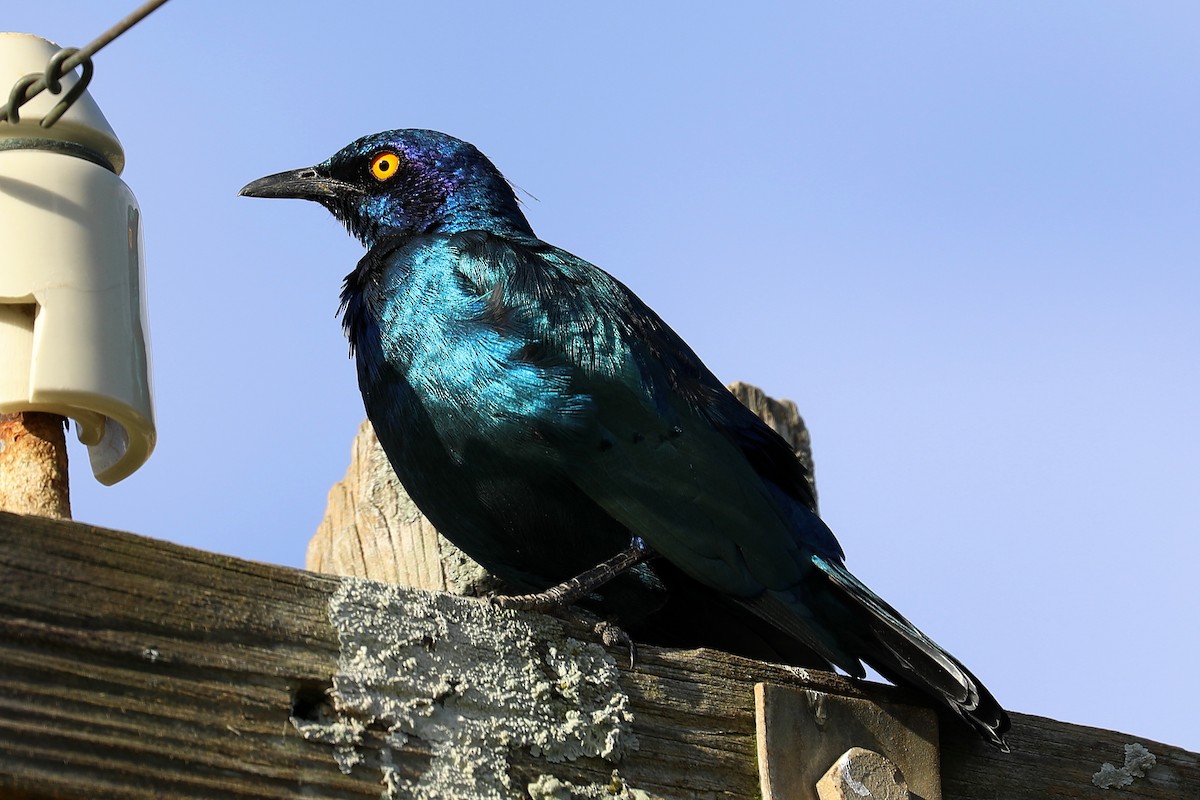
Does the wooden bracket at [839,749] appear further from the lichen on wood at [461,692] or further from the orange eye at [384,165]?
the orange eye at [384,165]

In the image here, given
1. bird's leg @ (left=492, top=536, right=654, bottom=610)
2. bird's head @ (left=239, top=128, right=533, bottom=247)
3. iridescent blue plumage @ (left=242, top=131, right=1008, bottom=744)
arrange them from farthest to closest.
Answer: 1. bird's head @ (left=239, top=128, right=533, bottom=247)
2. iridescent blue plumage @ (left=242, top=131, right=1008, bottom=744)
3. bird's leg @ (left=492, top=536, right=654, bottom=610)

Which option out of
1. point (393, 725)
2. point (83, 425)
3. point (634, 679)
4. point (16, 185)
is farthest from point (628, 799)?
point (16, 185)

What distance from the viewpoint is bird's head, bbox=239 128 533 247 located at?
16.0 ft

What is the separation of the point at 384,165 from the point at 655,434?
66.9 inches

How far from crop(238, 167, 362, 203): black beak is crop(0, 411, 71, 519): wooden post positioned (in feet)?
8.60

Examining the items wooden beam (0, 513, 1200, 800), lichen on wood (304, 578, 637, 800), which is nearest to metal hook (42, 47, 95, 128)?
wooden beam (0, 513, 1200, 800)

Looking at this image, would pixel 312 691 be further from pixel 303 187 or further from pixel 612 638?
pixel 303 187

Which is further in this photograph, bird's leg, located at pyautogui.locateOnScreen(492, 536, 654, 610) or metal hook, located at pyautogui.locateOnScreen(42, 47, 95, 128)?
bird's leg, located at pyautogui.locateOnScreen(492, 536, 654, 610)

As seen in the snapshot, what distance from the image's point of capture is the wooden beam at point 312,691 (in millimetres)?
1987

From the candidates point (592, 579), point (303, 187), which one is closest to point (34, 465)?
point (592, 579)

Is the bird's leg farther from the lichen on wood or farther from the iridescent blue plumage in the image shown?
the lichen on wood

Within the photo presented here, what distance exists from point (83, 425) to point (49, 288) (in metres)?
0.26

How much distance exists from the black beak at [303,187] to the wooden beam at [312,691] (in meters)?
2.68

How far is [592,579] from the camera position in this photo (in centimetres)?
350
